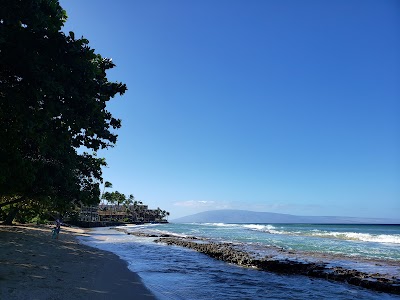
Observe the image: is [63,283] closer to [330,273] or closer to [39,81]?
[39,81]

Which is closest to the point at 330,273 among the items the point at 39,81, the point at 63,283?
the point at 63,283

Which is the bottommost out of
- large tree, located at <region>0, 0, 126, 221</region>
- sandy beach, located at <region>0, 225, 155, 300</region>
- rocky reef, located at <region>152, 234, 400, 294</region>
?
rocky reef, located at <region>152, 234, 400, 294</region>

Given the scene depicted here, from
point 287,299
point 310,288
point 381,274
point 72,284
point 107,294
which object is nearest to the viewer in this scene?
point 107,294

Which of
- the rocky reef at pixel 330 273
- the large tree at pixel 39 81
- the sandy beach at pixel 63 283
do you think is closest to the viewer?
the sandy beach at pixel 63 283

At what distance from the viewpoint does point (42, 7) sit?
8.62 m

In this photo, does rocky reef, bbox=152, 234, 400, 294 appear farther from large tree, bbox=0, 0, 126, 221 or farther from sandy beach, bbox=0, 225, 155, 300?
large tree, bbox=0, 0, 126, 221

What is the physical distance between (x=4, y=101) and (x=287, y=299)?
10713mm

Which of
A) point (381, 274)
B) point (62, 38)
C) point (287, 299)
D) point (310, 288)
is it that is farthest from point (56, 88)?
point (381, 274)

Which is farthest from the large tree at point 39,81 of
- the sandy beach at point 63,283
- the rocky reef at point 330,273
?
the rocky reef at point 330,273

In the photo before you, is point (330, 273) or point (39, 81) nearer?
point (39, 81)

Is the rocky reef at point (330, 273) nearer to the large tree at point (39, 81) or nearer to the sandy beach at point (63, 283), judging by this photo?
the sandy beach at point (63, 283)

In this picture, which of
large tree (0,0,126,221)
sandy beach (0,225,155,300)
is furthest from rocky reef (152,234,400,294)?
large tree (0,0,126,221)

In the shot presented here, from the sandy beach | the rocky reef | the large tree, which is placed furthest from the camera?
the rocky reef

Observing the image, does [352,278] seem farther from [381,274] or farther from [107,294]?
[107,294]
